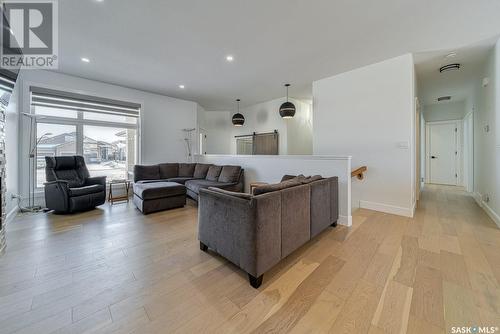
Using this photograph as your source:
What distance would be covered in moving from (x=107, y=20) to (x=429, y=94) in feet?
24.2

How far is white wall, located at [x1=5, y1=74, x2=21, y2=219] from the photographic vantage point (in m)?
3.15

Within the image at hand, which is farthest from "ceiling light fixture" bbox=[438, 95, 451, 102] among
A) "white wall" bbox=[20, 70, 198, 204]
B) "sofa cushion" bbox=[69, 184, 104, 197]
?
"sofa cushion" bbox=[69, 184, 104, 197]

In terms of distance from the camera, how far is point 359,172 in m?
3.70

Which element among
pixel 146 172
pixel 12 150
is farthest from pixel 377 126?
pixel 12 150

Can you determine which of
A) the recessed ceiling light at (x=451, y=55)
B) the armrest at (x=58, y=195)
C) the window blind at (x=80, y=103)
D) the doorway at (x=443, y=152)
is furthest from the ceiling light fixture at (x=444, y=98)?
the armrest at (x=58, y=195)

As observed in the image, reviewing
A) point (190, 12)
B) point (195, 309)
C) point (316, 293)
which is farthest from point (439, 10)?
point (195, 309)

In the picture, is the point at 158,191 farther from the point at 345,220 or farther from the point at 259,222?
the point at 345,220

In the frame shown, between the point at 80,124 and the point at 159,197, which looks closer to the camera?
the point at 159,197

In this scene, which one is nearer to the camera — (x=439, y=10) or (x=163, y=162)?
(x=439, y=10)

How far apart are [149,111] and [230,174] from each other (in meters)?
3.10

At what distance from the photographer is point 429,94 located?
533cm

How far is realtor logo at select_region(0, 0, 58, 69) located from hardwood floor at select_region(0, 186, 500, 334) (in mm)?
2601

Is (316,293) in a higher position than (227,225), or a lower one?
lower

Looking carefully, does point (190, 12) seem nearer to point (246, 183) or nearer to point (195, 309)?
point (195, 309)
